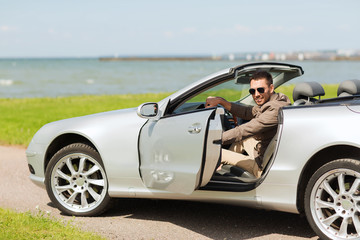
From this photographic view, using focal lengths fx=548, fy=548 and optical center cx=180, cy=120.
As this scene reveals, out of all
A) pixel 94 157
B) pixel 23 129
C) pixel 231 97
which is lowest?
pixel 23 129

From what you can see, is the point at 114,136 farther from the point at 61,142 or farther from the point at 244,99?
the point at 244,99

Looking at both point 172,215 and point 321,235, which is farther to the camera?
point 172,215

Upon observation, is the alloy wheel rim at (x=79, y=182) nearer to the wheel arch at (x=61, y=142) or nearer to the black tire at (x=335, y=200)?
the wheel arch at (x=61, y=142)

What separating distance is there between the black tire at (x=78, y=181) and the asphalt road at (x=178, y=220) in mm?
128

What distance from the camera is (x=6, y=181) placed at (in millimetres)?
7738

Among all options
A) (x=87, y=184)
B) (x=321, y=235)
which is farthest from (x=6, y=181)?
(x=321, y=235)

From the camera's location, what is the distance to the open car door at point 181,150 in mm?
4582

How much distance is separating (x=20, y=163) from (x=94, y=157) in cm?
416

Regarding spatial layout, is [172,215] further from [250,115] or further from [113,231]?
[250,115]

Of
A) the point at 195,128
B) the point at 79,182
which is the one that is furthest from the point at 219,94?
the point at 79,182

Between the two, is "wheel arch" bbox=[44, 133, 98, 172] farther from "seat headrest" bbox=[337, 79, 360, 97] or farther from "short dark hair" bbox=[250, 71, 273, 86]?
"seat headrest" bbox=[337, 79, 360, 97]

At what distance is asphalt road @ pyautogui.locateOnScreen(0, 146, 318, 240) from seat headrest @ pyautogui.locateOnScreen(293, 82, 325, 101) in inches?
49.7

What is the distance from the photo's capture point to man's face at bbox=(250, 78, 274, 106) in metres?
5.09

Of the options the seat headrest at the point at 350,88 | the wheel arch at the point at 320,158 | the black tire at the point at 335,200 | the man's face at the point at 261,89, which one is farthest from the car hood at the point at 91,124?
the seat headrest at the point at 350,88
